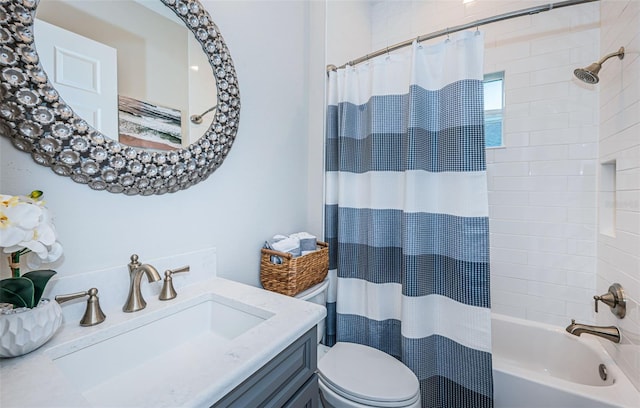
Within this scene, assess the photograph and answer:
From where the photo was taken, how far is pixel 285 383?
0.78 m

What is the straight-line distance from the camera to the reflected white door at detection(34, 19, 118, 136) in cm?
73

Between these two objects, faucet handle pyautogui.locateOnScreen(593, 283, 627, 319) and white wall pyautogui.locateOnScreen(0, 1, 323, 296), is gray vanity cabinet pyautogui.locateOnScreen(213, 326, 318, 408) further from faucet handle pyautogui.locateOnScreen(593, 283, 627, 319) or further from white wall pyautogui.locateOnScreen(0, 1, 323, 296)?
faucet handle pyautogui.locateOnScreen(593, 283, 627, 319)

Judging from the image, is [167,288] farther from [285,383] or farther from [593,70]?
[593,70]

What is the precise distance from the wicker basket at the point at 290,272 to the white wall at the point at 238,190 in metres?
0.07

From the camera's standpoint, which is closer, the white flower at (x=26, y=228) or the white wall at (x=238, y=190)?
the white flower at (x=26, y=228)

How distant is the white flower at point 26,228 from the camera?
557 millimetres

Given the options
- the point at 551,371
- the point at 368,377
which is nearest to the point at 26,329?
the point at 368,377

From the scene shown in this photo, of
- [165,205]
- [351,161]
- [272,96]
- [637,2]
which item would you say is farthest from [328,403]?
[637,2]

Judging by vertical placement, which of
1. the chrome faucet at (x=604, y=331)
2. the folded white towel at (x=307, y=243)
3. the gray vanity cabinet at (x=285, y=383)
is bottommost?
the chrome faucet at (x=604, y=331)

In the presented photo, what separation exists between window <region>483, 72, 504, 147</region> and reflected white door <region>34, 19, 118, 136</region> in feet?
6.70

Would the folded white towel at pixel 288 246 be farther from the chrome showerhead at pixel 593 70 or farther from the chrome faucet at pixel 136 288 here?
the chrome showerhead at pixel 593 70

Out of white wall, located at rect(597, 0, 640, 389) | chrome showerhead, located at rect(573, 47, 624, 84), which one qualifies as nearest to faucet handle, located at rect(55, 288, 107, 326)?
white wall, located at rect(597, 0, 640, 389)

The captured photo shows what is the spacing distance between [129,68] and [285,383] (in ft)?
3.51

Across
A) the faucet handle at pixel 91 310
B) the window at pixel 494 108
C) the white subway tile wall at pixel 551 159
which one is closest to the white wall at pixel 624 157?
the white subway tile wall at pixel 551 159
